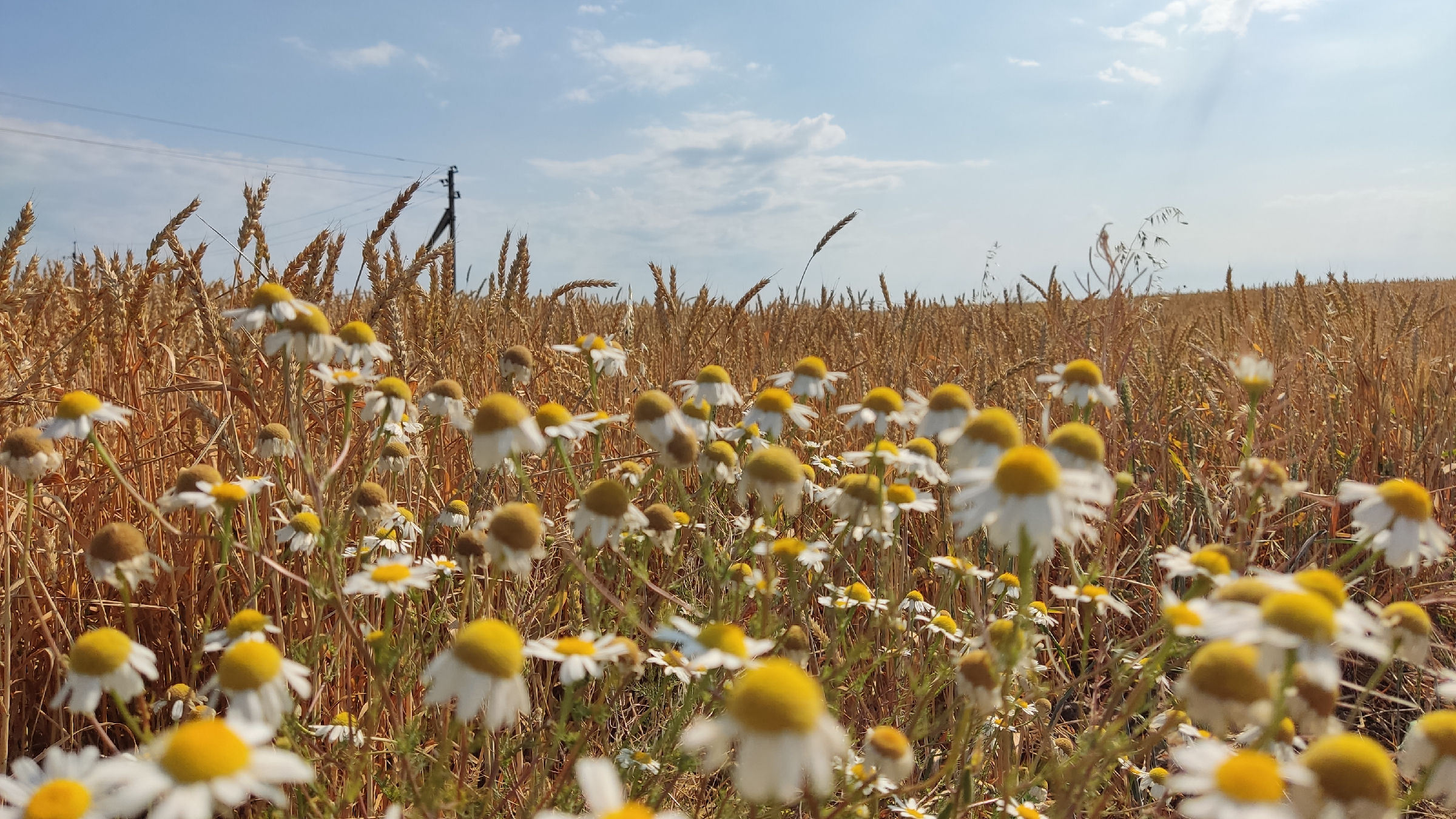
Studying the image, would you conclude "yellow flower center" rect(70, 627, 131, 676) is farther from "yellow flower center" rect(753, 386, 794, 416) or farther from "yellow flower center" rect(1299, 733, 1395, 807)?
"yellow flower center" rect(1299, 733, 1395, 807)

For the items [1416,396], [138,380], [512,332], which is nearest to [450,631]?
[138,380]

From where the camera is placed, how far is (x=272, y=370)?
216 cm

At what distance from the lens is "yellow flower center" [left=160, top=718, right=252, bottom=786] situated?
0.70 m

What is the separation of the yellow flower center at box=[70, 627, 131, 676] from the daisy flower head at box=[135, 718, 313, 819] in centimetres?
36

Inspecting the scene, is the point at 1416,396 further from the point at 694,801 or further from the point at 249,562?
the point at 249,562

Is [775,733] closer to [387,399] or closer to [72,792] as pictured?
[72,792]

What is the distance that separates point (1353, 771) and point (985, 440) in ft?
1.79

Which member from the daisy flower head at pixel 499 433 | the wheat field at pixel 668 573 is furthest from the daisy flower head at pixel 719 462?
the daisy flower head at pixel 499 433

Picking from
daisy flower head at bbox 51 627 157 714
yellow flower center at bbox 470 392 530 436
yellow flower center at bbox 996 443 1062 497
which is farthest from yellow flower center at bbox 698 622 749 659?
daisy flower head at bbox 51 627 157 714

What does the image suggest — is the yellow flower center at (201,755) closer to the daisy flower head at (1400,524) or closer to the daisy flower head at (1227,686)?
the daisy flower head at (1227,686)

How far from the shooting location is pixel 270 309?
157 centimetres

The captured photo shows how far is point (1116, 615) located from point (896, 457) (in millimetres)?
1503

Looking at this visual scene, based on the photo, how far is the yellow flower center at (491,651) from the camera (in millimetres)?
874

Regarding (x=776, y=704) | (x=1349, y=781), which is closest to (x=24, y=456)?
(x=776, y=704)
